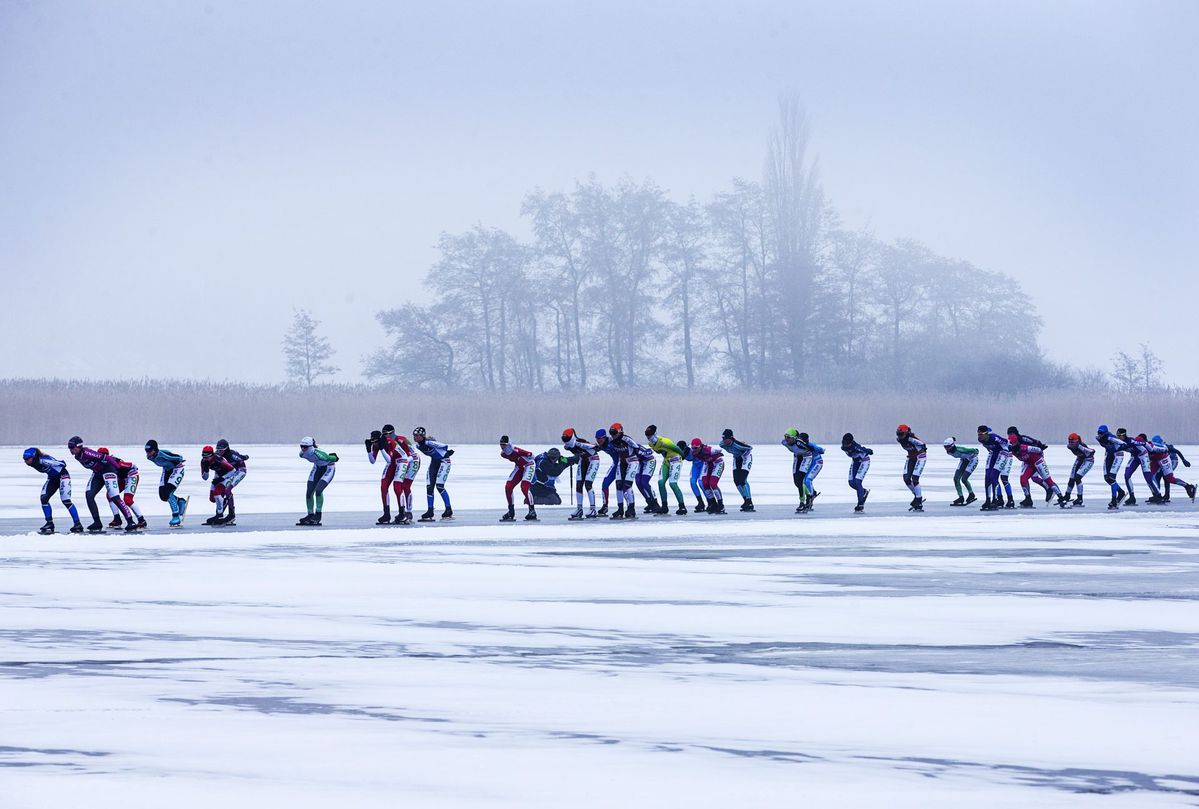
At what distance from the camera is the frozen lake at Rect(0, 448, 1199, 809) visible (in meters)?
6.76

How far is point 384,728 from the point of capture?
7.89 metres

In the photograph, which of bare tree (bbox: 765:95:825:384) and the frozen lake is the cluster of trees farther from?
the frozen lake

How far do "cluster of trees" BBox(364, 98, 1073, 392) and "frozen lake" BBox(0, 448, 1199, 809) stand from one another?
71.3 metres

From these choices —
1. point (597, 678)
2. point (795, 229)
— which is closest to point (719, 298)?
point (795, 229)

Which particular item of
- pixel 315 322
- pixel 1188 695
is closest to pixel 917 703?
pixel 1188 695

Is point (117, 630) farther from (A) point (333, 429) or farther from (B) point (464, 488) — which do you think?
(A) point (333, 429)

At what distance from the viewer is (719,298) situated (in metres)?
94.4

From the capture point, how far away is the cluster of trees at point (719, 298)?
3497 inches

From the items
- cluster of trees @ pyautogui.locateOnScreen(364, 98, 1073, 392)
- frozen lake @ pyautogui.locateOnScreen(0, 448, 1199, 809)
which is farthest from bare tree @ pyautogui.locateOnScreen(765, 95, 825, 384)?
frozen lake @ pyautogui.locateOnScreen(0, 448, 1199, 809)

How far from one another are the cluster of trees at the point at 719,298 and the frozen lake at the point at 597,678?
71.3 m

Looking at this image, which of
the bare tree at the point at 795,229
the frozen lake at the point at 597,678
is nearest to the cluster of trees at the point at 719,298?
the bare tree at the point at 795,229

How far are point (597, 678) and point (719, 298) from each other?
85582mm

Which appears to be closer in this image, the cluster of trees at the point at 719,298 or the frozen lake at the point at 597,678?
the frozen lake at the point at 597,678

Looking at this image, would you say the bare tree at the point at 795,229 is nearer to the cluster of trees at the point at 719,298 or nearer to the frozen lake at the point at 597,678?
the cluster of trees at the point at 719,298
